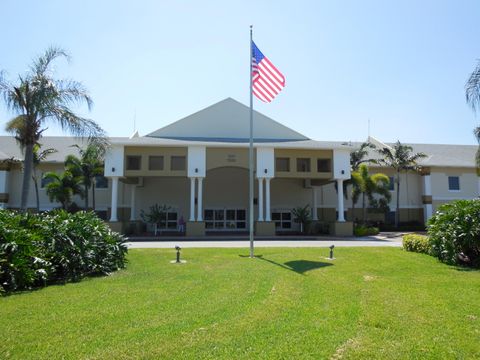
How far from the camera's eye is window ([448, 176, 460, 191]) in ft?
124

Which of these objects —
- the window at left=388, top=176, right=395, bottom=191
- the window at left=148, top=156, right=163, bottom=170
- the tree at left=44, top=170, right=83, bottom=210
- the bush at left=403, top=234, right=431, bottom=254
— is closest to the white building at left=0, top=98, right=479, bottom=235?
the window at left=148, top=156, right=163, bottom=170

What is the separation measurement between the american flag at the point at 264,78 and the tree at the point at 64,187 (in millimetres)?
20607

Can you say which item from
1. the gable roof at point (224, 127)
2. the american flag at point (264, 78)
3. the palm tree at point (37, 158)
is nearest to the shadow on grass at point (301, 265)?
the american flag at point (264, 78)

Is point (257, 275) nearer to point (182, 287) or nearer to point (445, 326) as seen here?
point (182, 287)

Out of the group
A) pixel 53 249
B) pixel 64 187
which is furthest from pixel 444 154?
pixel 53 249

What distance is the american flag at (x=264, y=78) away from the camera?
15734 mm

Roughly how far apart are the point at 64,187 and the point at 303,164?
19333mm

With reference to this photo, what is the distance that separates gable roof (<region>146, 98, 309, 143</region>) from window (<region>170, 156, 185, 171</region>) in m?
3.48

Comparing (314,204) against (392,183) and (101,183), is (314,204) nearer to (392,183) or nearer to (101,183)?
(392,183)

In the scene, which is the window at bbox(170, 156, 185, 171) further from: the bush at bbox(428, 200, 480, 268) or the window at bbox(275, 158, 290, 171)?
the bush at bbox(428, 200, 480, 268)

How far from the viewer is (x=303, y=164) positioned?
1264 inches

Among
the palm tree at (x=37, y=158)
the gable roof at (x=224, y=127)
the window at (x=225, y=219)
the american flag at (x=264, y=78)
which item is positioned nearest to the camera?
the american flag at (x=264, y=78)

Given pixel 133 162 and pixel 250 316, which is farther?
pixel 133 162

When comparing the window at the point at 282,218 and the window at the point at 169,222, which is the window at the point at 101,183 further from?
the window at the point at 282,218
